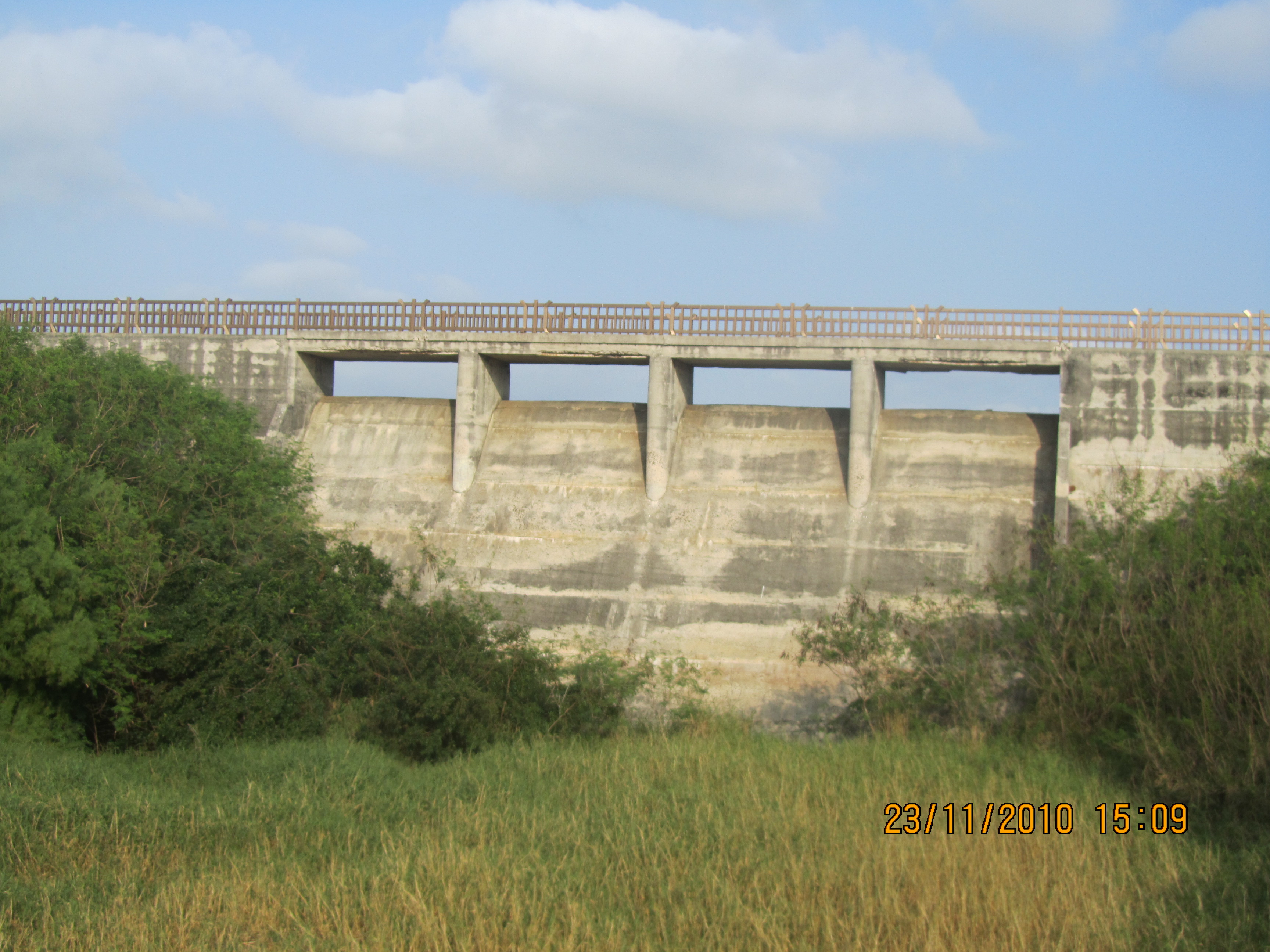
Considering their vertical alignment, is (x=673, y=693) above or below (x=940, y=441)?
below

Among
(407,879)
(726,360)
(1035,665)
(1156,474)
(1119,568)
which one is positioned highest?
(726,360)

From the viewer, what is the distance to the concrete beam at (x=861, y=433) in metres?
24.2

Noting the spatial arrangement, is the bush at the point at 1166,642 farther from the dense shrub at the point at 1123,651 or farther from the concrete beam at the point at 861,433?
the concrete beam at the point at 861,433

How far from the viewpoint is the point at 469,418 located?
26.6 meters

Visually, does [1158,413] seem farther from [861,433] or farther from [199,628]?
[199,628]

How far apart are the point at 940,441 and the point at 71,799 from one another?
19.0 m

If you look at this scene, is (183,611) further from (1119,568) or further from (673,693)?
(1119,568)

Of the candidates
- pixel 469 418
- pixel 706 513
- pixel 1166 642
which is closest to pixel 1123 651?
pixel 1166 642

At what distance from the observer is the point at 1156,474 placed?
2206 centimetres

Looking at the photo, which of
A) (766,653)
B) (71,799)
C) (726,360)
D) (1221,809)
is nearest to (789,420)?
(726,360)
